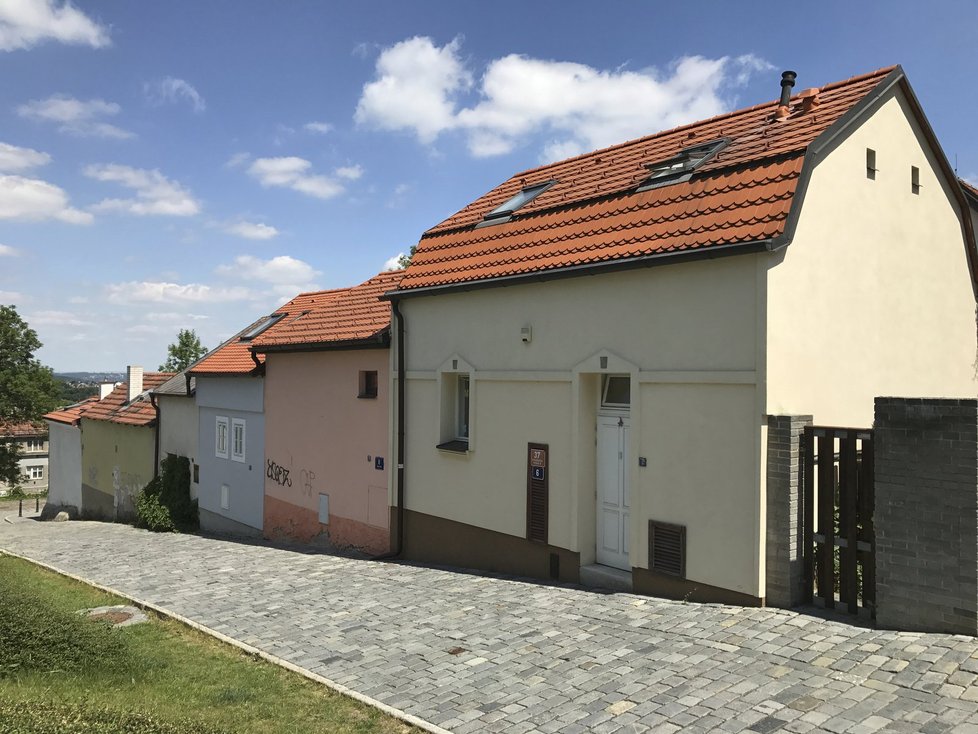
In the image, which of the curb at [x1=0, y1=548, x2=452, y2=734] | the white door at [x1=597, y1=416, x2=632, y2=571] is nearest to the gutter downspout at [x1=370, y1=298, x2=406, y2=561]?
the curb at [x1=0, y1=548, x2=452, y2=734]

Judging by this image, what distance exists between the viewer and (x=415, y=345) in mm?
13469

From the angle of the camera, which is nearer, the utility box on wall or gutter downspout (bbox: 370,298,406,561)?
the utility box on wall

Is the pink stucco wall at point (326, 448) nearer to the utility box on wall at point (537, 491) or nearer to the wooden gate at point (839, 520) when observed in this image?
the utility box on wall at point (537, 491)

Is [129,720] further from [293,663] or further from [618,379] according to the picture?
[618,379]

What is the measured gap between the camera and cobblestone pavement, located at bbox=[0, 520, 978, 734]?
5.74 metres

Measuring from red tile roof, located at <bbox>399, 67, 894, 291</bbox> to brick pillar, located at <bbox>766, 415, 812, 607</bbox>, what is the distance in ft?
6.92

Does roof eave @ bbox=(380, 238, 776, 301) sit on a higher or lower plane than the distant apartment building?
higher

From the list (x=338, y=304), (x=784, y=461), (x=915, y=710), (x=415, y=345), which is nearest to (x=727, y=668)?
(x=915, y=710)

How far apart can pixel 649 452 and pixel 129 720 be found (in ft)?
20.3

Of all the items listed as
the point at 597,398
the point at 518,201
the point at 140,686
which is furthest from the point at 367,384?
the point at 140,686

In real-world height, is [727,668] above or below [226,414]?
below

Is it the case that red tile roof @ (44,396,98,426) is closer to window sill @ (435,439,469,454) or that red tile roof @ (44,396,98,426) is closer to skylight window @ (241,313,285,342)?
skylight window @ (241,313,285,342)

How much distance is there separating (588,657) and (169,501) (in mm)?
18601

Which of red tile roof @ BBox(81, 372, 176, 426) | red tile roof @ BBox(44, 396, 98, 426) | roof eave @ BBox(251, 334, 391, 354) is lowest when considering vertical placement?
red tile roof @ BBox(44, 396, 98, 426)
